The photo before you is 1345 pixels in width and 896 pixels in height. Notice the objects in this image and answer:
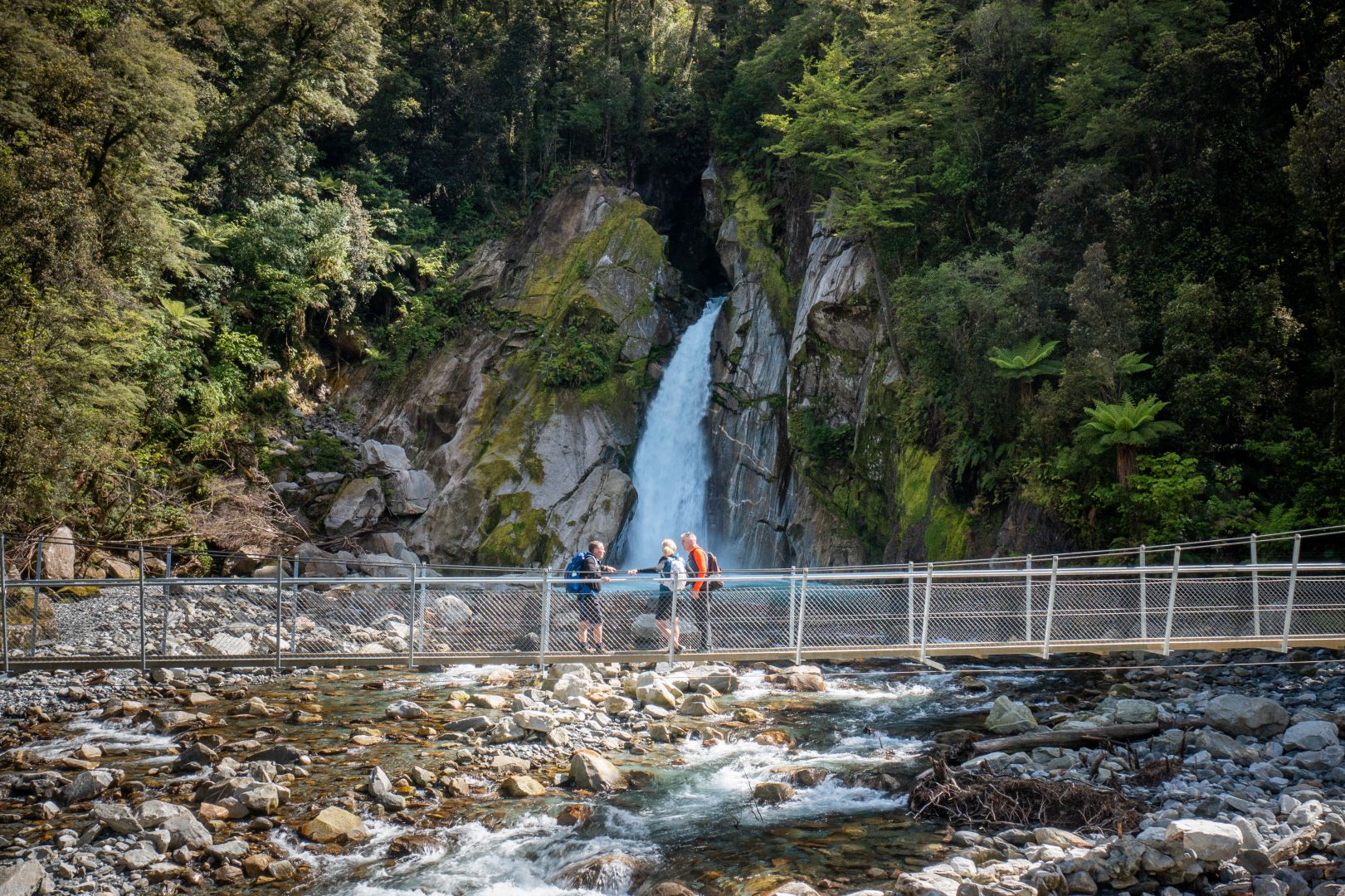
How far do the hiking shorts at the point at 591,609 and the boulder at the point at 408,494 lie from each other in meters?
18.7

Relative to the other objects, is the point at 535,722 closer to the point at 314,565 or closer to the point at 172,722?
the point at 172,722

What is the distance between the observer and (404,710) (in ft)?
44.5

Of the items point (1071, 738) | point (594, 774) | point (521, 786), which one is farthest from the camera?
point (1071, 738)

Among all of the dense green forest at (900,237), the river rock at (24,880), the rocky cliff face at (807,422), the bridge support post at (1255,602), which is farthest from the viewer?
the rocky cliff face at (807,422)

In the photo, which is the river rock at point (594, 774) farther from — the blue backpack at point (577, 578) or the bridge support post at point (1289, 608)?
the bridge support post at point (1289, 608)

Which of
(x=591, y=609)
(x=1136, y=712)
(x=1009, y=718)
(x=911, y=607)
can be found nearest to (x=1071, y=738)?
(x=1009, y=718)

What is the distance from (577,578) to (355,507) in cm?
1783

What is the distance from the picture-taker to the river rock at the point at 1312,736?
419 inches

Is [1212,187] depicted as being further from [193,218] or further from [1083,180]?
[193,218]

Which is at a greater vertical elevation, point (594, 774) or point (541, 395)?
point (541, 395)

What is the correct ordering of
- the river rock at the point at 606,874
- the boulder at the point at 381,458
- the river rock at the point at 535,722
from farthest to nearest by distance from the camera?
1. the boulder at the point at 381,458
2. the river rock at the point at 535,722
3. the river rock at the point at 606,874

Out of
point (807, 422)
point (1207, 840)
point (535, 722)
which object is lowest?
point (535, 722)

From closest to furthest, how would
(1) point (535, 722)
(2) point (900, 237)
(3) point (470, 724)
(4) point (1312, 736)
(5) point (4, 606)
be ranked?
(4) point (1312, 736) → (5) point (4, 606) → (1) point (535, 722) → (3) point (470, 724) → (2) point (900, 237)

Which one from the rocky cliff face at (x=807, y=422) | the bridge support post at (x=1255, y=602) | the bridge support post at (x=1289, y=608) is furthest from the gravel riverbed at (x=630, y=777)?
the rocky cliff face at (x=807, y=422)
